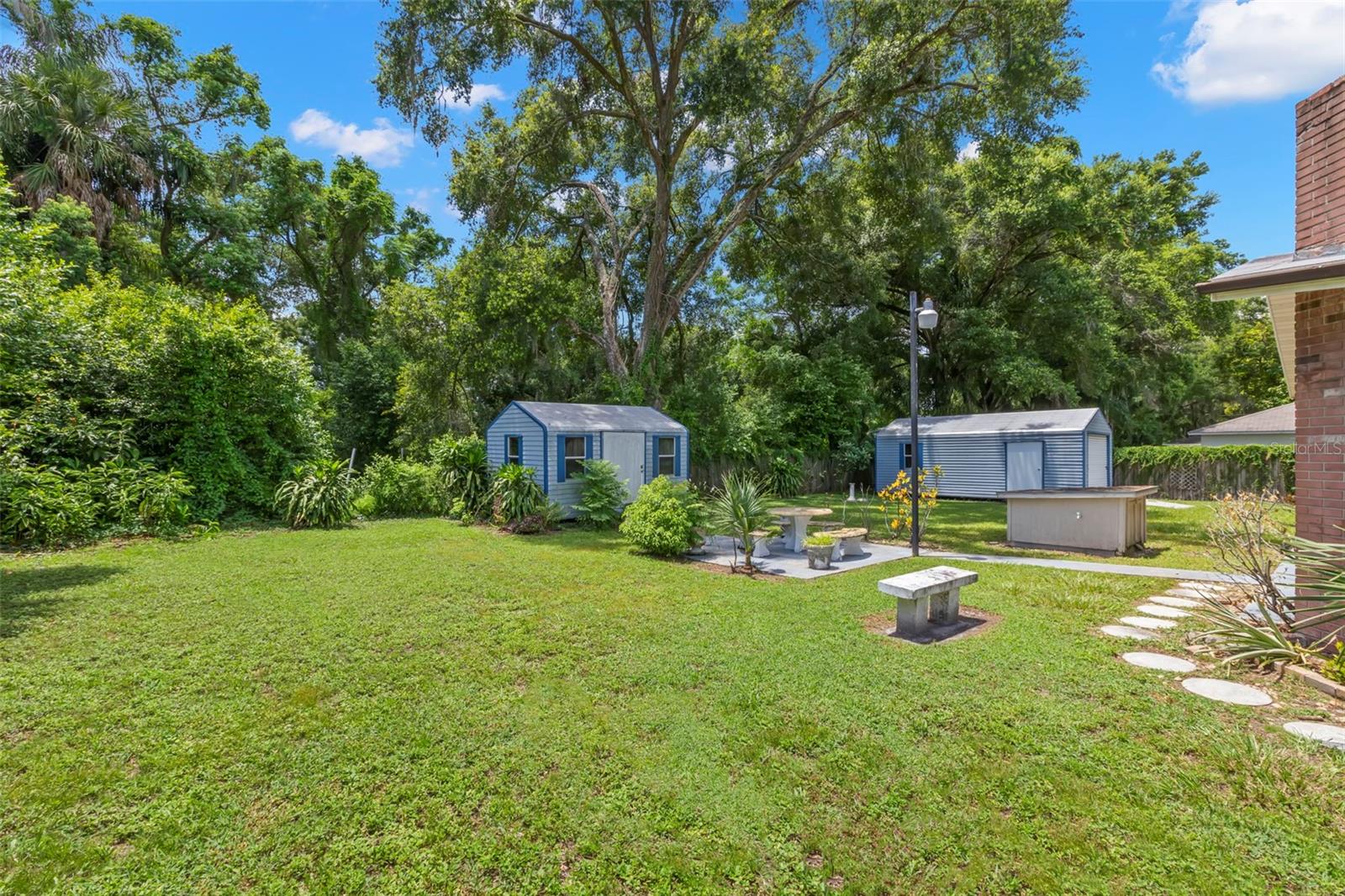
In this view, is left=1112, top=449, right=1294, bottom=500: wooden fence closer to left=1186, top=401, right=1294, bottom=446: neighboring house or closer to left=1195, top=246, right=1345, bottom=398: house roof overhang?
left=1186, top=401, right=1294, bottom=446: neighboring house

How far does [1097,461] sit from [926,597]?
14715 mm

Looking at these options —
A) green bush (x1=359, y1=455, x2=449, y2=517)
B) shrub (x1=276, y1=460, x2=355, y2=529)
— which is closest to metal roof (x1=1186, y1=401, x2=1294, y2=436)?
green bush (x1=359, y1=455, x2=449, y2=517)

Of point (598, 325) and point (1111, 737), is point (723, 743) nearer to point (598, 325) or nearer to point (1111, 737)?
point (1111, 737)

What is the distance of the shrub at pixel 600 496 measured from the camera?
1146 centimetres

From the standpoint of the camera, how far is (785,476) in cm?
1831

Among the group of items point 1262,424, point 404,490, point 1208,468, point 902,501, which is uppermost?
point 1262,424

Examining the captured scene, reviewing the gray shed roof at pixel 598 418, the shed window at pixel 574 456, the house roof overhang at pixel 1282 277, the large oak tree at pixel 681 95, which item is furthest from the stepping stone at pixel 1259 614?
the large oak tree at pixel 681 95

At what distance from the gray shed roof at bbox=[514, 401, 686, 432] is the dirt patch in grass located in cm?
783

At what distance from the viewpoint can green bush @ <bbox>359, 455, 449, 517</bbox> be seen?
1234 cm

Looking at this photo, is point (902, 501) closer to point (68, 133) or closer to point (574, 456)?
point (574, 456)

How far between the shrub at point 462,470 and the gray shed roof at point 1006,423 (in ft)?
42.0

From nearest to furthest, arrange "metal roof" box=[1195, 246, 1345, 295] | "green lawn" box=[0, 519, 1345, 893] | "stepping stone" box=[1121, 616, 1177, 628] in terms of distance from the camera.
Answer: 1. "green lawn" box=[0, 519, 1345, 893]
2. "metal roof" box=[1195, 246, 1345, 295]
3. "stepping stone" box=[1121, 616, 1177, 628]

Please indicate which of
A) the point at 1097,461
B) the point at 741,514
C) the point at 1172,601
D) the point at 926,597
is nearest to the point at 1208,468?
the point at 1097,461

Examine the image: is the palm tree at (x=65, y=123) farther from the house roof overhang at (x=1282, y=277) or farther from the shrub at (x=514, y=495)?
the house roof overhang at (x=1282, y=277)
